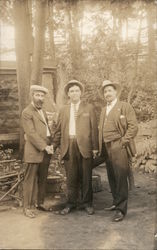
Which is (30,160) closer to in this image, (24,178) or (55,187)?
(24,178)

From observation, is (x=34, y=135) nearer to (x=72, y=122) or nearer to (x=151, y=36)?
(x=72, y=122)

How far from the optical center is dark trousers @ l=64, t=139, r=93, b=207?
5.44 m

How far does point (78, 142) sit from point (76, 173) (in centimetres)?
54

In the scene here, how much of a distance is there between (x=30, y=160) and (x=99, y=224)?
1.43 meters

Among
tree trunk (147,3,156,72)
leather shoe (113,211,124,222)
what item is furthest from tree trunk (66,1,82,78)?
leather shoe (113,211,124,222)

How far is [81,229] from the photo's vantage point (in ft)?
15.4

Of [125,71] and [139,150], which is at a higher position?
[125,71]

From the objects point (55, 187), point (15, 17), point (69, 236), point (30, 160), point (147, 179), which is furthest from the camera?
point (147, 179)

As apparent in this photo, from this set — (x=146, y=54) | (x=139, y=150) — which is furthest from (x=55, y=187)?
(x=146, y=54)

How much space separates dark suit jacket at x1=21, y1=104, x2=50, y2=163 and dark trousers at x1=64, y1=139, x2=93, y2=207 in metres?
0.45

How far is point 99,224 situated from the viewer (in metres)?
4.90

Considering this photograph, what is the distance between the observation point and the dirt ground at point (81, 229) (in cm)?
416

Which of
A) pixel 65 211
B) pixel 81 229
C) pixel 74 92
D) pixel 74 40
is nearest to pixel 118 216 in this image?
pixel 81 229

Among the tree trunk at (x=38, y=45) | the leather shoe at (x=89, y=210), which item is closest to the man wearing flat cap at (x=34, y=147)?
the leather shoe at (x=89, y=210)
